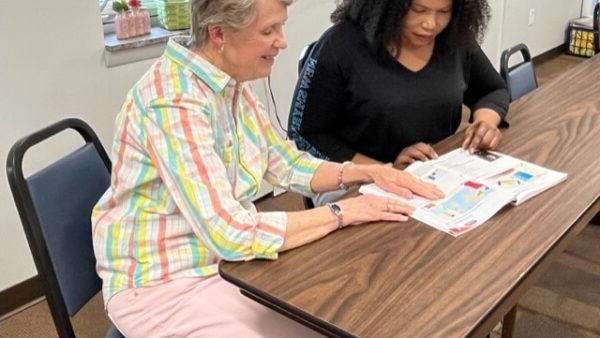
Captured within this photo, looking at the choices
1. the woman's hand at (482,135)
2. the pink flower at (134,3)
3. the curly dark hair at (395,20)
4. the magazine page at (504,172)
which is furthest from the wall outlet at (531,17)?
the magazine page at (504,172)

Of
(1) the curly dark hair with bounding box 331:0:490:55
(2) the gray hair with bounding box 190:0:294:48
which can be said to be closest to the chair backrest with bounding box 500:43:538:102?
(1) the curly dark hair with bounding box 331:0:490:55

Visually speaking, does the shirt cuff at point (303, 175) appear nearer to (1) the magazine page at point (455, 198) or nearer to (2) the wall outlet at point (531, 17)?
(1) the magazine page at point (455, 198)

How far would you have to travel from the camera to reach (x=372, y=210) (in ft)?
4.18

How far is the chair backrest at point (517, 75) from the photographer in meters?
2.16

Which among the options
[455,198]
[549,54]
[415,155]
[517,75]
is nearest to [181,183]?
[455,198]

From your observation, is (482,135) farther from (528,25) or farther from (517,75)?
(528,25)

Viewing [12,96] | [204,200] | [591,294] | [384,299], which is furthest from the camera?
[591,294]

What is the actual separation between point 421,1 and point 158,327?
1076 mm

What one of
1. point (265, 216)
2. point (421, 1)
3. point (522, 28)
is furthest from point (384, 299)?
point (522, 28)

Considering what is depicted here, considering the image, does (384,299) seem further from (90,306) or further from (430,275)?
(90,306)

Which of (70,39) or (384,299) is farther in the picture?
(70,39)

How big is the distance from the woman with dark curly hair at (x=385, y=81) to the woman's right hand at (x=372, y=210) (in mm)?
427

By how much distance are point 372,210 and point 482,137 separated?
0.50 meters

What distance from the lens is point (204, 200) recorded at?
112 cm
